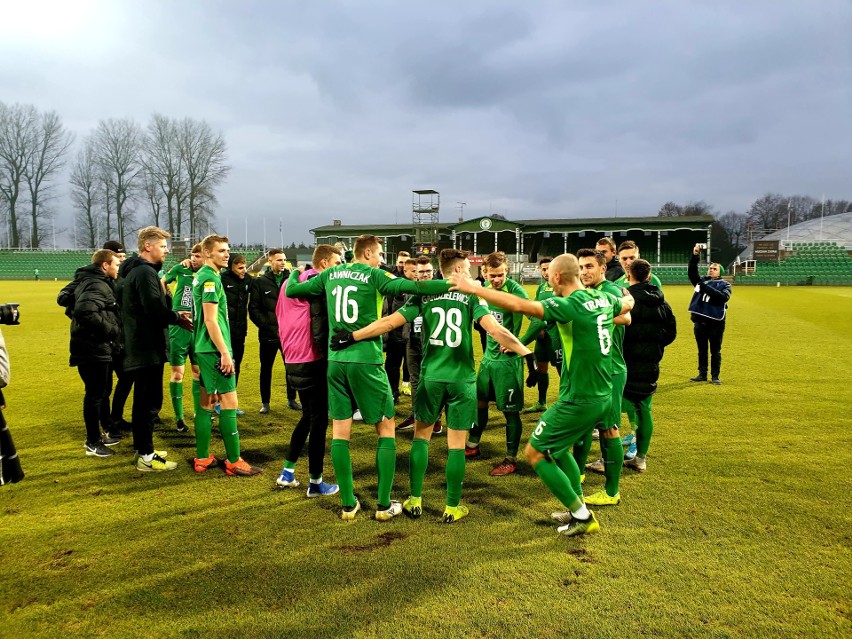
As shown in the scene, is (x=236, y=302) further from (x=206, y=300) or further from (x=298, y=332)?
(x=298, y=332)

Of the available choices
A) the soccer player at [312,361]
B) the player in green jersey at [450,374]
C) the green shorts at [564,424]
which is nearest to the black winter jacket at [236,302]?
the soccer player at [312,361]

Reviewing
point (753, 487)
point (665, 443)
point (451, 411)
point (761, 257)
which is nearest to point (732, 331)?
point (665, 443)

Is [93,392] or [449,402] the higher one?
[449,402]

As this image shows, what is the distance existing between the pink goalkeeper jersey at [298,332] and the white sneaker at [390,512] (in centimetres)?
145

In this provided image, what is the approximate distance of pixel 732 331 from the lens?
1606 centimetres

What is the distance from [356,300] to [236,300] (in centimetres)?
407

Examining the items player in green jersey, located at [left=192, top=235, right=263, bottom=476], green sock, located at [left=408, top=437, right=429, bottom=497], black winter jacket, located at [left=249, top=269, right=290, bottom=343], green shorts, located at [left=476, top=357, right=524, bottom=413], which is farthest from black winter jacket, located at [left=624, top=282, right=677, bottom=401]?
black winter jacket, located at [left=249, top=269, right=290, bottom=343]

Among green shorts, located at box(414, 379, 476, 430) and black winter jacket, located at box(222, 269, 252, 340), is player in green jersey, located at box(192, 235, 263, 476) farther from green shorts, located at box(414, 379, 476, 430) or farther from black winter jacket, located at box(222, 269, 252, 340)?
black winter jacket, located at box(222, 269, 252, 340)

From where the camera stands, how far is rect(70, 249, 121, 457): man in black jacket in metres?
5.50

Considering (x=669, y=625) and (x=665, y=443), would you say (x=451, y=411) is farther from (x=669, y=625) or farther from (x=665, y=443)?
(x=665, y=443)

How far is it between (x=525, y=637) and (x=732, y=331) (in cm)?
1606

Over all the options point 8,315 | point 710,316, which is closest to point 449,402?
point 8,315

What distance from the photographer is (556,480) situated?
3.91 m

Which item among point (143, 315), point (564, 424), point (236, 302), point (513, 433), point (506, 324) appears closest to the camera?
point (564, 424)
